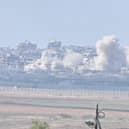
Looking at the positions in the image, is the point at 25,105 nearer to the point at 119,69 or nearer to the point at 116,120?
the point at 116,120

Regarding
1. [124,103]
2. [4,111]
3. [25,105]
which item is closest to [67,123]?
[4,111]

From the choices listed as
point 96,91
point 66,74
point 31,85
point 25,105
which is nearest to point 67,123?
point 25,105

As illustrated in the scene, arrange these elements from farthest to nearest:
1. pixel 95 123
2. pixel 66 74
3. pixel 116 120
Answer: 1. pixel 66 74
2. pixel 116 120
3. pixel 95 123

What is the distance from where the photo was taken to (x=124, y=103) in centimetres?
12794

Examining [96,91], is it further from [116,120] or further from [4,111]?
[116,120]

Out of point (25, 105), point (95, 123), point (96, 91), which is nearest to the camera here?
point (95, 123)

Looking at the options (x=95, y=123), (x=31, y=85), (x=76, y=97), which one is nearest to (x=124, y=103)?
(x=76, y=97)

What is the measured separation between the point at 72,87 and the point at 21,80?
1735 cm

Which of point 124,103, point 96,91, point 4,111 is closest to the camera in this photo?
point 4,111

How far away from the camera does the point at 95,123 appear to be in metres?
17.6

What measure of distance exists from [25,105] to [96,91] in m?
53.7

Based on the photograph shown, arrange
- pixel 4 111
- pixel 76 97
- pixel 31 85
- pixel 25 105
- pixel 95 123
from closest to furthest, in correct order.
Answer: pixel 95 123 → pixel 4 111 → pixel 25 105 → pixel 76 97 → pixel 31 85

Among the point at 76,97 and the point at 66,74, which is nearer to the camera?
the point at 76,97

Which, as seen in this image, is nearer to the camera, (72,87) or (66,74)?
(72,87)
